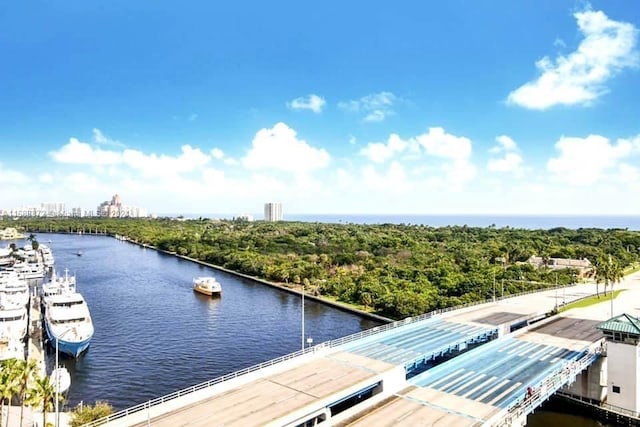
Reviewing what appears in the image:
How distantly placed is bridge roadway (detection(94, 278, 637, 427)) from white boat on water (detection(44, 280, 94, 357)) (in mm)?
16052

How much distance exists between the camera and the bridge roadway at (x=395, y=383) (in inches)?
901

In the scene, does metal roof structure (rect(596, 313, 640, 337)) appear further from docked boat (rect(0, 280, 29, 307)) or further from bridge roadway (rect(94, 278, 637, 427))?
docked boat (rect(0, 280, 29, 307))

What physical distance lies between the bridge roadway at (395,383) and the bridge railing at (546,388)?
0.08m

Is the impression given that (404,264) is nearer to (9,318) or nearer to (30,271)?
(9,318)

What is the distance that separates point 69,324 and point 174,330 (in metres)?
11.4

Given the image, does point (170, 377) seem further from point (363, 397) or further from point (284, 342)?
point (363, 397)

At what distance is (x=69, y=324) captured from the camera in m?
46.6

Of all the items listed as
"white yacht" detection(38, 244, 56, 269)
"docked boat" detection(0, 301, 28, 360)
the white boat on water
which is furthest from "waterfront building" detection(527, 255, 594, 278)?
"white yacht" detection(38, 244, 56, 269)

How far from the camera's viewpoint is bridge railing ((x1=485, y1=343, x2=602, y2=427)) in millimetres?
25081

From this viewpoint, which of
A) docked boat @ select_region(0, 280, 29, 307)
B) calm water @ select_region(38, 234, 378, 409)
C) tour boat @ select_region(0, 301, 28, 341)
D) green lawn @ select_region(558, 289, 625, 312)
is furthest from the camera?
green lawn @ select_region(558, 289, 625, 312)

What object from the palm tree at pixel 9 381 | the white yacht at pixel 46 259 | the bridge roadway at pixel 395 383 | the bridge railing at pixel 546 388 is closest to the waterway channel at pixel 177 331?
the bridge railing at pixel 546 388

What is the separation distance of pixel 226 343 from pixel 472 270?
49.1 meters

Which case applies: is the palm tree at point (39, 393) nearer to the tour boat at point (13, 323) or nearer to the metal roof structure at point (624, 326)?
the tour boat at point (13, 323)

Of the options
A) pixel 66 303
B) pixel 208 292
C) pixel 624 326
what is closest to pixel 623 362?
pixel 624 326
